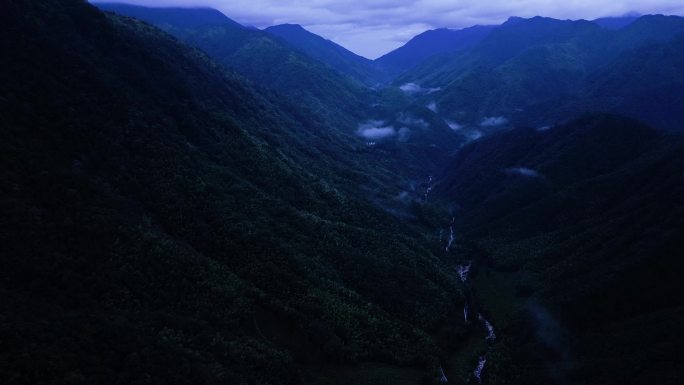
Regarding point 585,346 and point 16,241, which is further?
point 585,346

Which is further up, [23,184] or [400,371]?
[23,184]

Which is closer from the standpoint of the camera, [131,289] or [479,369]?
[131,289]

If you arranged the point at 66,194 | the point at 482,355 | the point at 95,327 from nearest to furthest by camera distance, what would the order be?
the point at 95,327, the point at 66,194, the point at 482,355

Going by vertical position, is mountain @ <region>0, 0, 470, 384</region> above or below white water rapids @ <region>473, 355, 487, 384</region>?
above

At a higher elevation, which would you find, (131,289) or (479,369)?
(131,289)

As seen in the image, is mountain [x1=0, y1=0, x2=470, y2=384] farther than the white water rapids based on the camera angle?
No

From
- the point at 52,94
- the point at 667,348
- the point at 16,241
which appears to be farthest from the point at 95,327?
the point at 667,348

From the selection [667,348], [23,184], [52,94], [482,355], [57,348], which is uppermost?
[52,94]

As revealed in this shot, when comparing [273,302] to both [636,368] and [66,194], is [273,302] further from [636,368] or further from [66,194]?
[636,368]

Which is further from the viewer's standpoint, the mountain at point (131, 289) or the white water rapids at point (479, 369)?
the white water rapids at point (479, 369)

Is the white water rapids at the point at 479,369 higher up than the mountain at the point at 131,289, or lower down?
lower down

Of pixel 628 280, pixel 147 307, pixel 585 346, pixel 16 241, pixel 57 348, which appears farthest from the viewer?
pixel 628 280
